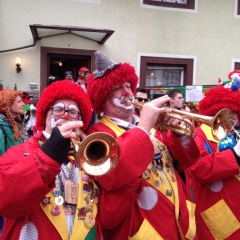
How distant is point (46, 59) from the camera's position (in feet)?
25.1

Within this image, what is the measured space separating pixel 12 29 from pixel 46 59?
3.38 feet

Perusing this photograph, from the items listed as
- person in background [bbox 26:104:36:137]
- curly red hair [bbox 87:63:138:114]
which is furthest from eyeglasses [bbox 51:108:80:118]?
person in background [bbox 26:104:36:137]

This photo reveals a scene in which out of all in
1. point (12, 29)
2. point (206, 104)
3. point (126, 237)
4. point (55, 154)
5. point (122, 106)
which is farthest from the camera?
point (12, 29)

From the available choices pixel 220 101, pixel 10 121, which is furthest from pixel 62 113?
pixel 10 121

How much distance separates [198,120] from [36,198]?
1.25 m

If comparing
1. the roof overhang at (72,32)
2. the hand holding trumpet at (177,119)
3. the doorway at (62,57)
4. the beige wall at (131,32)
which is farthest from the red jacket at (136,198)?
the beige wall at (131,32)

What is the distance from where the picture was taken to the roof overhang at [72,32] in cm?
696

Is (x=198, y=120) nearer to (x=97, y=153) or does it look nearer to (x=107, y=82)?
(x=107, y=82)

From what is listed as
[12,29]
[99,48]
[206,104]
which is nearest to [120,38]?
[99,48]

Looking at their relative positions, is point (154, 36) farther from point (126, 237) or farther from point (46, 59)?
point (126, 237)

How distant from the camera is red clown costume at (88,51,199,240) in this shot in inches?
71.5

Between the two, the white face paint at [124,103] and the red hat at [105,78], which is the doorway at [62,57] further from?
the white face paint at [124,103]

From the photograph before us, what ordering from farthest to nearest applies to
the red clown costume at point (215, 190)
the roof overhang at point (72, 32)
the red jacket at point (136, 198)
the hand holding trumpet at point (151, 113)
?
the roof overhang at point (72, 32), the red clown costume at point (215, 190), the hand holding trumpet at point (151, 113), the red jacket at point (136, 198)

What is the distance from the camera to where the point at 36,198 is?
1.60 m
